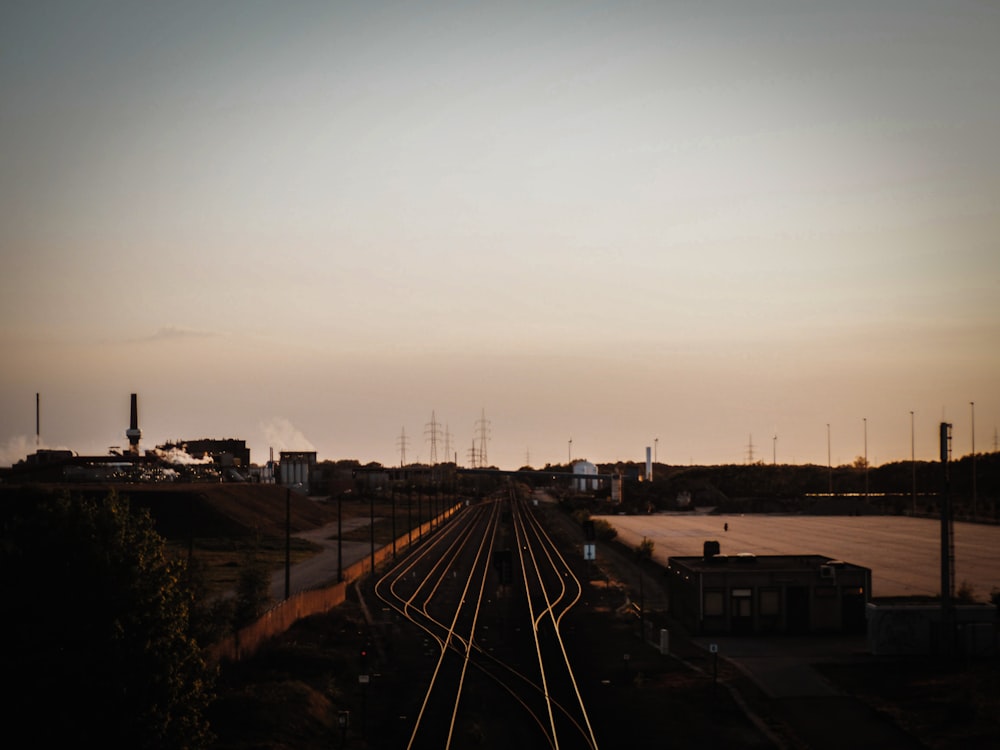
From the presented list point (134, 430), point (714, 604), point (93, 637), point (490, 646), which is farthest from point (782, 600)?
point (134, 430)

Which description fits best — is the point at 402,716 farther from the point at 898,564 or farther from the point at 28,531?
the point at 898,564

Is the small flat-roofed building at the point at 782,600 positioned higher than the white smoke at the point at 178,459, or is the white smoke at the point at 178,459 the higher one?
the white smoke at the point at 178,459

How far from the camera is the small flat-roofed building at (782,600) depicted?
147ft

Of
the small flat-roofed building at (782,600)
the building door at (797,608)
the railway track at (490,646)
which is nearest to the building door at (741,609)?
the small flat-roofed building at (782,600)

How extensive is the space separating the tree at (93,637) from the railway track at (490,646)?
791cm

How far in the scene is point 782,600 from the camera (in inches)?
1768

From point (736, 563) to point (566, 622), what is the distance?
8562 millimetres

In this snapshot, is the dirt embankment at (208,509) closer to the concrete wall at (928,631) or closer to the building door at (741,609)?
the building door at (741,609)

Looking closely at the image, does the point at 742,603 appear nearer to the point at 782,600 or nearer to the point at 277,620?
the point at 782,600

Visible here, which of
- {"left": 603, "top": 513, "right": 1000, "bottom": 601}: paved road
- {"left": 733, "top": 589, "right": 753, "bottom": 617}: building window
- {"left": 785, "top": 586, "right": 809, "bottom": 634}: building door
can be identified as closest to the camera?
{"left": 785, "top": 586, "right": 809, "bottom": 634}: building door

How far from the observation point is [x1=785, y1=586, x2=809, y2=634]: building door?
147 feet

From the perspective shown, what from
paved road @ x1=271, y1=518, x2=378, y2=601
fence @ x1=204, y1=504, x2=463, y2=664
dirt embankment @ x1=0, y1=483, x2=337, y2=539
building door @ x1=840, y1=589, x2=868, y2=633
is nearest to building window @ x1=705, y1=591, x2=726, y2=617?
building door @ x1=840, y1=589, x2=868, y2=633

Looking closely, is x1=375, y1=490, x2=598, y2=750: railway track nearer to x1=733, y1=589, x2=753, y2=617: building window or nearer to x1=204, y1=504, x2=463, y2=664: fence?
x1=204, y1=504, x2=463, y2=664: fence

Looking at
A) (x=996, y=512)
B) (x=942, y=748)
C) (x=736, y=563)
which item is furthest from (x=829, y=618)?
(x=996, y=512)
